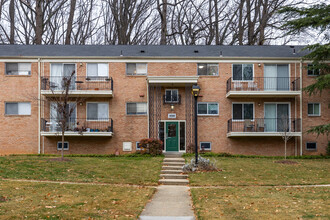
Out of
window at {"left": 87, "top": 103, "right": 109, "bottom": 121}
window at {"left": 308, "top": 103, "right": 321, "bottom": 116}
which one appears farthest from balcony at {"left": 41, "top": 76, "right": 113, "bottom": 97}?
window at {"left": 308, "top": 103, "right": 321, "bottom": 116}

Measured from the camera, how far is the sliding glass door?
22.9m

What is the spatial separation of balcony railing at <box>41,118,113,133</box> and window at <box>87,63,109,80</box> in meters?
2.91

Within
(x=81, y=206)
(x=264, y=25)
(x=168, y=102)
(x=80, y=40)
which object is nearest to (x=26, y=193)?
(x=81, y=206)

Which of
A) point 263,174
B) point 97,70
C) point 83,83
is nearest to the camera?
point 263,174

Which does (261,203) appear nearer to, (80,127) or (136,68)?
(80,127)

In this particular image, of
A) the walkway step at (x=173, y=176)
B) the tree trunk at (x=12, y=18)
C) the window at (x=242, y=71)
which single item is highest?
the tree trunk at (x=12, y=18)

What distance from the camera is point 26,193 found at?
1045 cm

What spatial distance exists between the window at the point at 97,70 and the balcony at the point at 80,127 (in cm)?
291

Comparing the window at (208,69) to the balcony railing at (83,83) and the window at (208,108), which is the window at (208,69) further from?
the balcony railing at (83,83)

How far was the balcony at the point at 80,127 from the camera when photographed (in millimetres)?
21734

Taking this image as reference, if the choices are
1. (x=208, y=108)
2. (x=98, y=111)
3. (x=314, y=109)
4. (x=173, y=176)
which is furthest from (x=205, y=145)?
(x=173, y=176)

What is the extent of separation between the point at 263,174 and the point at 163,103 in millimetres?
9701

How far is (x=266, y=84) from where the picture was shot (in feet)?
76.3

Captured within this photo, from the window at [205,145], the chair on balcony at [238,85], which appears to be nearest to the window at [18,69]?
the window at [205,145]
